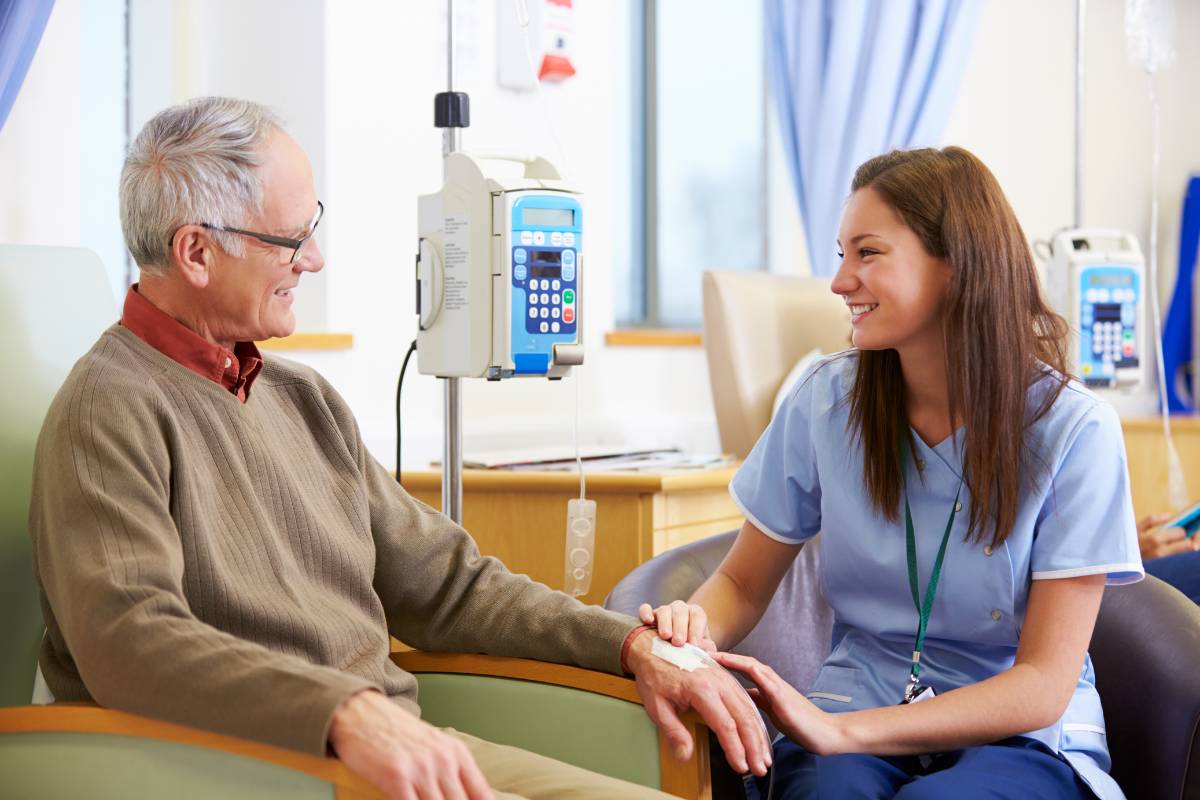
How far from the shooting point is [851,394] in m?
1.74

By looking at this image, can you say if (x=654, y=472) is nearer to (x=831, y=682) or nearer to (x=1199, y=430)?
(x=831, y=682)

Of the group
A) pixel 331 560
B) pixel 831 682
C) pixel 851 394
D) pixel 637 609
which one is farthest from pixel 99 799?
pixel 851 394

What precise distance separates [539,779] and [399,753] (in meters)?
0.38

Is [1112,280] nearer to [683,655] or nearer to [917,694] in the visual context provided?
[917,694]

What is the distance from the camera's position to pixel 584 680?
1.59m

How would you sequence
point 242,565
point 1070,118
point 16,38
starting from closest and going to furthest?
1. point 242,565
2. point 16,38
3. point 1070,118

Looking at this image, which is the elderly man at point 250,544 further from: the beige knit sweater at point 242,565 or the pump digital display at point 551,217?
the pump digital display at point 551,217

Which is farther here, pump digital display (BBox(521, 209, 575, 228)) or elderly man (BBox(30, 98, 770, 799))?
pump digital display (BBox(521, 209, 575, 228))

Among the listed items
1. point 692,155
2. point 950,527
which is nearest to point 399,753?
point 950,527

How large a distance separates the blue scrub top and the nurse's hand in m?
0.20

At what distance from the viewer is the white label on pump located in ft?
6.93

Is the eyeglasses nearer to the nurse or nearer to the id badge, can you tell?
the nurse

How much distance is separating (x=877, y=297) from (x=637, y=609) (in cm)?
50

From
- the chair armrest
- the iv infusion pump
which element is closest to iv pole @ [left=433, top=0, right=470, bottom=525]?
the chair armrest
